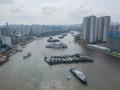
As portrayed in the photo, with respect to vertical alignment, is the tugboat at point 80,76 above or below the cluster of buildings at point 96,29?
below

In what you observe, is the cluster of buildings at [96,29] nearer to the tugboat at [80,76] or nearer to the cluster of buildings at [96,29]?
the cluster of buildings at [96,29]

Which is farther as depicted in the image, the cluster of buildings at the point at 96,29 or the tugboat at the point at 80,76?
the cluster of buildings at the point at 96,29

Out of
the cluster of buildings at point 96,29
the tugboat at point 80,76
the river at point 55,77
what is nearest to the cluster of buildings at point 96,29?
the cluster of buildings at point 96,29

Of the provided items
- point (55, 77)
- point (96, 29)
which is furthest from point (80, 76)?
point (96, 29)

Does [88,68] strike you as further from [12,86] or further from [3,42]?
[3,42]

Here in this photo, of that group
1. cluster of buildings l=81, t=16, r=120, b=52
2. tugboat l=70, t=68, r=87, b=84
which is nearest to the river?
tugboat l=70, t=68, r=87, b=84

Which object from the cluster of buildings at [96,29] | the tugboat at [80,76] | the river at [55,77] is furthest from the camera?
the cluster of buildings at [96,29]

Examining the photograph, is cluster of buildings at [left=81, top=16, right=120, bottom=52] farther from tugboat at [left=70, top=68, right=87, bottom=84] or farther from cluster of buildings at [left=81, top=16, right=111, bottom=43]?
tugboat at [left=70, top=68, right=87, bottom=84]

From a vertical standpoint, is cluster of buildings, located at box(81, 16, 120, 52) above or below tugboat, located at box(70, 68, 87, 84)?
above

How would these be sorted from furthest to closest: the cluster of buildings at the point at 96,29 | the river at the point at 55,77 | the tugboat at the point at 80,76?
the cluster of buildings at the point at 96,29 < the tugboat at the point at 80,76 < the river at the point at 55,77

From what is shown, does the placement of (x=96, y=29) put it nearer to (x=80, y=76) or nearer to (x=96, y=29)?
(x=96, y=29)

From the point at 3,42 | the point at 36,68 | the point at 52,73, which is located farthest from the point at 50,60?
the point at 3,42

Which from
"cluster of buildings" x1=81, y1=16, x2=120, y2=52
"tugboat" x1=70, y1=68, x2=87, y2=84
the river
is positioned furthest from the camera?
"cluster of buildings" x1=81, y1=16, x2=120, y2=52
